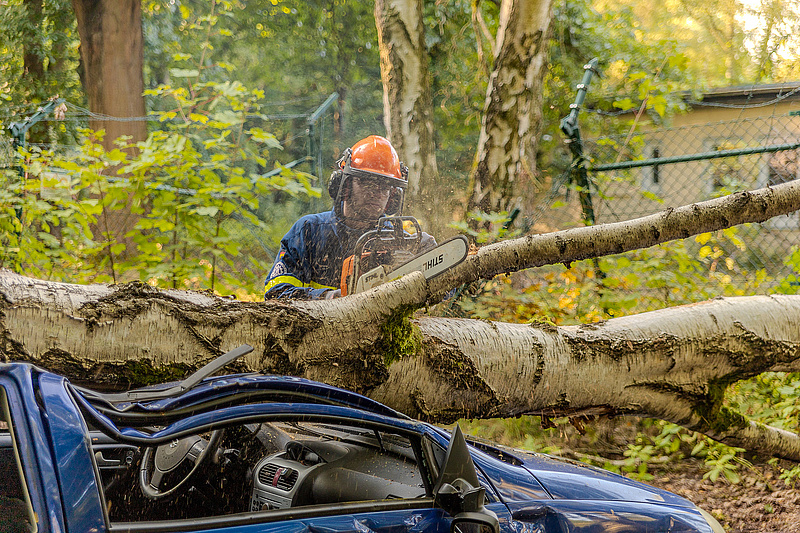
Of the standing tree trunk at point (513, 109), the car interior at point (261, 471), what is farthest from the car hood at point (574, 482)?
the standing tree trunk at point (513, 109)

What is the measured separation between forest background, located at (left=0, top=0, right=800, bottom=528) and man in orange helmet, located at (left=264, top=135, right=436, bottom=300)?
0.79 ft

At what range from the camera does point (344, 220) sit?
3664mm

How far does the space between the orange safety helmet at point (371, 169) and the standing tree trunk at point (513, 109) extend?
1996mm

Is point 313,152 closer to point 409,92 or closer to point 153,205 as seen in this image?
point 409,92

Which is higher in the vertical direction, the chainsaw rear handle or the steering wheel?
the chainsaw rear handle

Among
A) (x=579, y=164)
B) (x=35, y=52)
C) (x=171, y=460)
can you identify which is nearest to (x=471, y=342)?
(x=171, y=460)

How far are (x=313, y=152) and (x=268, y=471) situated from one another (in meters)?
6.44

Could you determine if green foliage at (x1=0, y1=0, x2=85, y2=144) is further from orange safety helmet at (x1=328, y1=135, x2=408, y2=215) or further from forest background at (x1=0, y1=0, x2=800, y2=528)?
orange safety helmet at (x1=328, y1=135, x2=408, y2=215)

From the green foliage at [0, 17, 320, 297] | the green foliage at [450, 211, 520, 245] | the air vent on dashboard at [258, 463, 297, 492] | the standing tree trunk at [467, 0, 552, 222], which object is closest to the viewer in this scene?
the air vent on dashboard at [258, 463, 297, 492]

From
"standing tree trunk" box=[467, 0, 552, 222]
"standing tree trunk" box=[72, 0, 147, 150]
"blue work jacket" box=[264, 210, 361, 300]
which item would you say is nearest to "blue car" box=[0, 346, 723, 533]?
"blue work jacket" box=[264, 210, 361, 300]

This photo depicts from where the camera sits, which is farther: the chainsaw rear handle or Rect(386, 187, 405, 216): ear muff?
Rect(386, 187, 405, 216): ear muff

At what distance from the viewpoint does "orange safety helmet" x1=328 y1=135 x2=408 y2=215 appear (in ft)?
A: 11.8

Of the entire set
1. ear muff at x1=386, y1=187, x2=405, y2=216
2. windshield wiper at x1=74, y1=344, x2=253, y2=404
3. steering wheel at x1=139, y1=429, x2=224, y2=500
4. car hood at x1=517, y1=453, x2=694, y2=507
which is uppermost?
ear muff at x1=386, y1=187, x2=405, y2=216

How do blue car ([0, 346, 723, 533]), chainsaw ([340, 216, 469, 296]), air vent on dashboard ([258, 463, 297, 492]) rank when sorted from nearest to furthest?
blue car ([0, 346, 723, 533])
air vent on dashboard ([258, 463, 297, 492])
chainsaw ([340, 216, 469, 296])
